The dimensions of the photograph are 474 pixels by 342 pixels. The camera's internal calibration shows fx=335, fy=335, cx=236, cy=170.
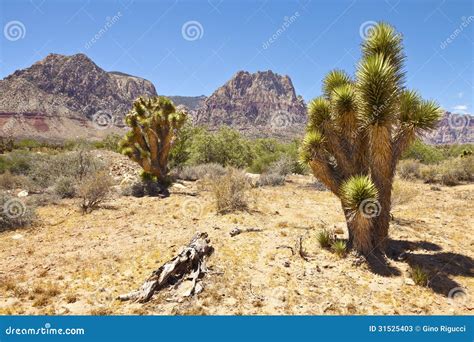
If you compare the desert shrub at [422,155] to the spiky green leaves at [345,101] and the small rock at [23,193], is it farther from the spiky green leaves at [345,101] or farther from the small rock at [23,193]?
the small rock at [23,193]

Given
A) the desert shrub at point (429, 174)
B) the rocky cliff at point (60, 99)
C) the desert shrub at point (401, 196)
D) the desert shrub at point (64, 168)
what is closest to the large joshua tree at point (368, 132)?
the desert shrub at point (401, 196)

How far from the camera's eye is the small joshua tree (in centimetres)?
1580

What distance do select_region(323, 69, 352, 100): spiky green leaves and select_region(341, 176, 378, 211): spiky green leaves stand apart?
247 centimetres

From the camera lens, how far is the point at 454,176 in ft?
57.6

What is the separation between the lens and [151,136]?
1581 centimetres

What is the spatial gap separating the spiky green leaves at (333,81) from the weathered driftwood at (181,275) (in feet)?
15.5

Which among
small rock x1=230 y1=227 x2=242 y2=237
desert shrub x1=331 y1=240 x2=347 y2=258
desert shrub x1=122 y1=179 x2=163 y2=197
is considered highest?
desert shrub x1=122 y1=179 x2=163 y2=197

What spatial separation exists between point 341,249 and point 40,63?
513 feet

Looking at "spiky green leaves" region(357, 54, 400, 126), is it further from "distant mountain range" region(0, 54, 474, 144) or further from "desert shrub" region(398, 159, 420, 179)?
"distant mountain range" region(0, 54, 474, 144)

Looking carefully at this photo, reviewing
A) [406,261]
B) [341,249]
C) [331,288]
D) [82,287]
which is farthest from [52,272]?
[406,261]

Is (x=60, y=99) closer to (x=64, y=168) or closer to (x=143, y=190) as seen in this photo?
(x=64, y=168)

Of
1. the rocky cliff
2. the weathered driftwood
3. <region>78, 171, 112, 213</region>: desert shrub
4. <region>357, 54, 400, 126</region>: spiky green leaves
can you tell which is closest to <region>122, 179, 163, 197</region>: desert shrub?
<region>78, 171, 112, 213</region>: desert shrub

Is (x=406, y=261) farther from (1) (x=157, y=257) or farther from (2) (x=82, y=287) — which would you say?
(2) (x=82, y=287)

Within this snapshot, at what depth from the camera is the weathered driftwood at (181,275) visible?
19.1 ft
